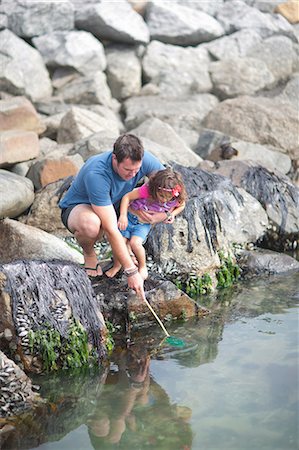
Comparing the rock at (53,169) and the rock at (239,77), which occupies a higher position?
the rock at (53,169)

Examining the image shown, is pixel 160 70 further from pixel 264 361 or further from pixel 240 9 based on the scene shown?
pixel 264 361

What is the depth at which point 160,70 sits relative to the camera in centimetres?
1413

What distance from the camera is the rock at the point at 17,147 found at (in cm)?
886

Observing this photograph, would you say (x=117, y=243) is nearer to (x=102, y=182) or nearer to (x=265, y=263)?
(x=102, y=182)

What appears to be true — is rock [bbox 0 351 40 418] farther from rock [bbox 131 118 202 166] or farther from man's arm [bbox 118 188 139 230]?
rock [bbox 131 118 202 166]

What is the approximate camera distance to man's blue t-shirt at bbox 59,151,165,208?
520 cm

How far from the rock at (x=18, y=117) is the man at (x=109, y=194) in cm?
472

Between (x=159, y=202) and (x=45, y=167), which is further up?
(x=159, y=202)

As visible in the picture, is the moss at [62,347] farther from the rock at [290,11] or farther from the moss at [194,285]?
the rock at [290,11]

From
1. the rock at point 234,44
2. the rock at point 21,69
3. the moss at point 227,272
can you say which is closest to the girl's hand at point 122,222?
the moss at point 227,272

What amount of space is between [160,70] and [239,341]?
9.74 m

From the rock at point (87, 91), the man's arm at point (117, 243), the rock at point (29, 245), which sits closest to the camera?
the man's arm at point (117, 243)

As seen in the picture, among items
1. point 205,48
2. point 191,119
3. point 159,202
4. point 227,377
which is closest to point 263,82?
point 205,48

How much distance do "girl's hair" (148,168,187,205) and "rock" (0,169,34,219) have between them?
8.24ft
